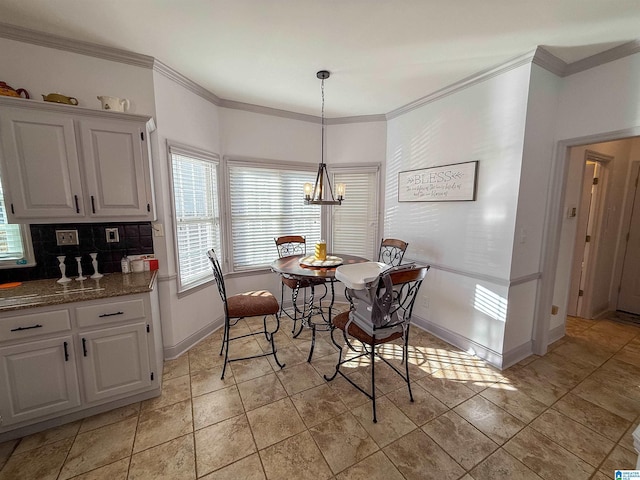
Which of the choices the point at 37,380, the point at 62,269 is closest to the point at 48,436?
the point at 37,380

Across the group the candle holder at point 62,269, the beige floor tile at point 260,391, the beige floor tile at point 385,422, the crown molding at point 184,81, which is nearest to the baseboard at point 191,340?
the beige floor tile at point 260,391

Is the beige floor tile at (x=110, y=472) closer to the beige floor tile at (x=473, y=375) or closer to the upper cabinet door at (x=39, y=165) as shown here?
the upper cabinet door at (x=39, y=165)

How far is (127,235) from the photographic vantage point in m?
2.34

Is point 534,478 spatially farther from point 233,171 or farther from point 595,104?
point 233,171

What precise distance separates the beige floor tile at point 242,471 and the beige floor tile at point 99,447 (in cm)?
61

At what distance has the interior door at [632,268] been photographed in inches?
136

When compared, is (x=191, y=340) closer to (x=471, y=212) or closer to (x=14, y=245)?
(x=14, y=245)

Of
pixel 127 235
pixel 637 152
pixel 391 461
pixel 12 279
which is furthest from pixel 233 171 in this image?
pixel 637 152

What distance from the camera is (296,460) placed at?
5.23 ft

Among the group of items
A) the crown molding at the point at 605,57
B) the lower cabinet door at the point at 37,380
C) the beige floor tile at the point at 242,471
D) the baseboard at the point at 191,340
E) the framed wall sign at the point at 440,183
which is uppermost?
the crown molding at the point at 605,57

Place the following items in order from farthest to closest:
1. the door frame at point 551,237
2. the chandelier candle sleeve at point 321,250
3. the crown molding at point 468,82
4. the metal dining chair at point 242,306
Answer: the chandelier candle sleeve at point 321,250, the door frame at point 551,237, the metal dining chair at point 242,306, the crown molding at point 468,82

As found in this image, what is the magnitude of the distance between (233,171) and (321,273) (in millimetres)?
1830

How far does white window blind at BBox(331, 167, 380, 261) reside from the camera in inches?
149

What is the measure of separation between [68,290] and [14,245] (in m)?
0.66
